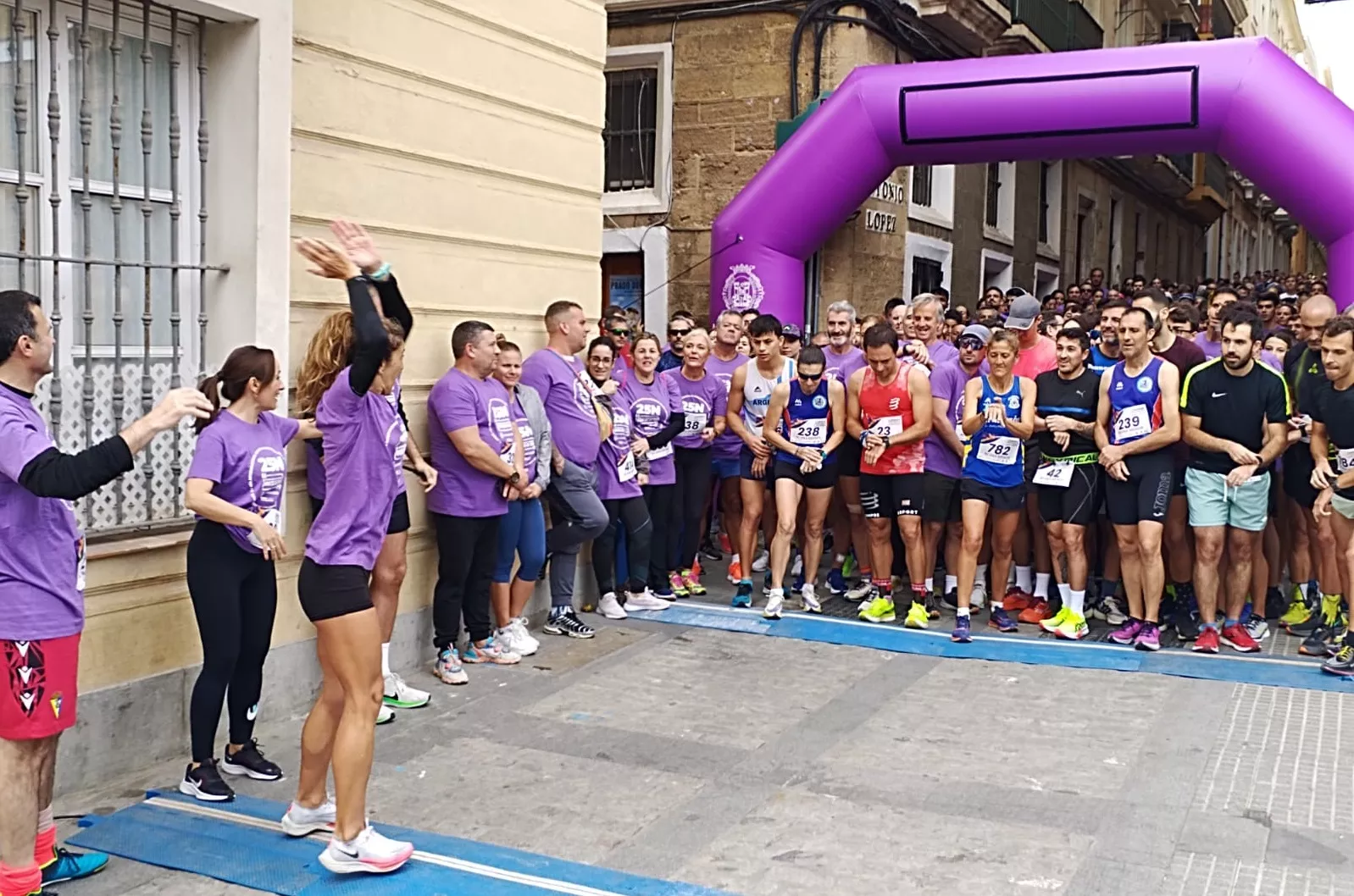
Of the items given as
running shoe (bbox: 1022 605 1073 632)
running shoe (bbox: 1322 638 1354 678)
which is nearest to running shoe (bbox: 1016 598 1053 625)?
running shoe (bbox: 1022 605 1073 632)

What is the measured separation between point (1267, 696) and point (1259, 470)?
1.44 m

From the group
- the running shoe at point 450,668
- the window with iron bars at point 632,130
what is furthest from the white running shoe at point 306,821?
the window with iron bars at point 632,130

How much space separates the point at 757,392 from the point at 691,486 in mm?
853

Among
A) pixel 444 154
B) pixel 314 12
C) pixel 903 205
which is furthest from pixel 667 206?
pixel 314 12

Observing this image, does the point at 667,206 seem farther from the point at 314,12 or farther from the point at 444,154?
the point at 314,12

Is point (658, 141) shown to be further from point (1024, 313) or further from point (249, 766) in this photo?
point (249, 766)

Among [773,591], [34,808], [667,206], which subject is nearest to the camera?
[34,808]

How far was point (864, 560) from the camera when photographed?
9.04 m

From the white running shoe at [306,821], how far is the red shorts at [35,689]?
91 centimetres

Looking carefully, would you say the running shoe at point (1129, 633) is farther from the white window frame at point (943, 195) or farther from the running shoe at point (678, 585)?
the white window frame at point (943, 195)

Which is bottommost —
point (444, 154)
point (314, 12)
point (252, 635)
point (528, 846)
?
point (528, 846)

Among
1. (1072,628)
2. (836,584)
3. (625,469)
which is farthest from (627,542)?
(1072,628)

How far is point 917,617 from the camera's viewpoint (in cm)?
815

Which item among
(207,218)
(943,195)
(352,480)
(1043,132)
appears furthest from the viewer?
(943,195)
